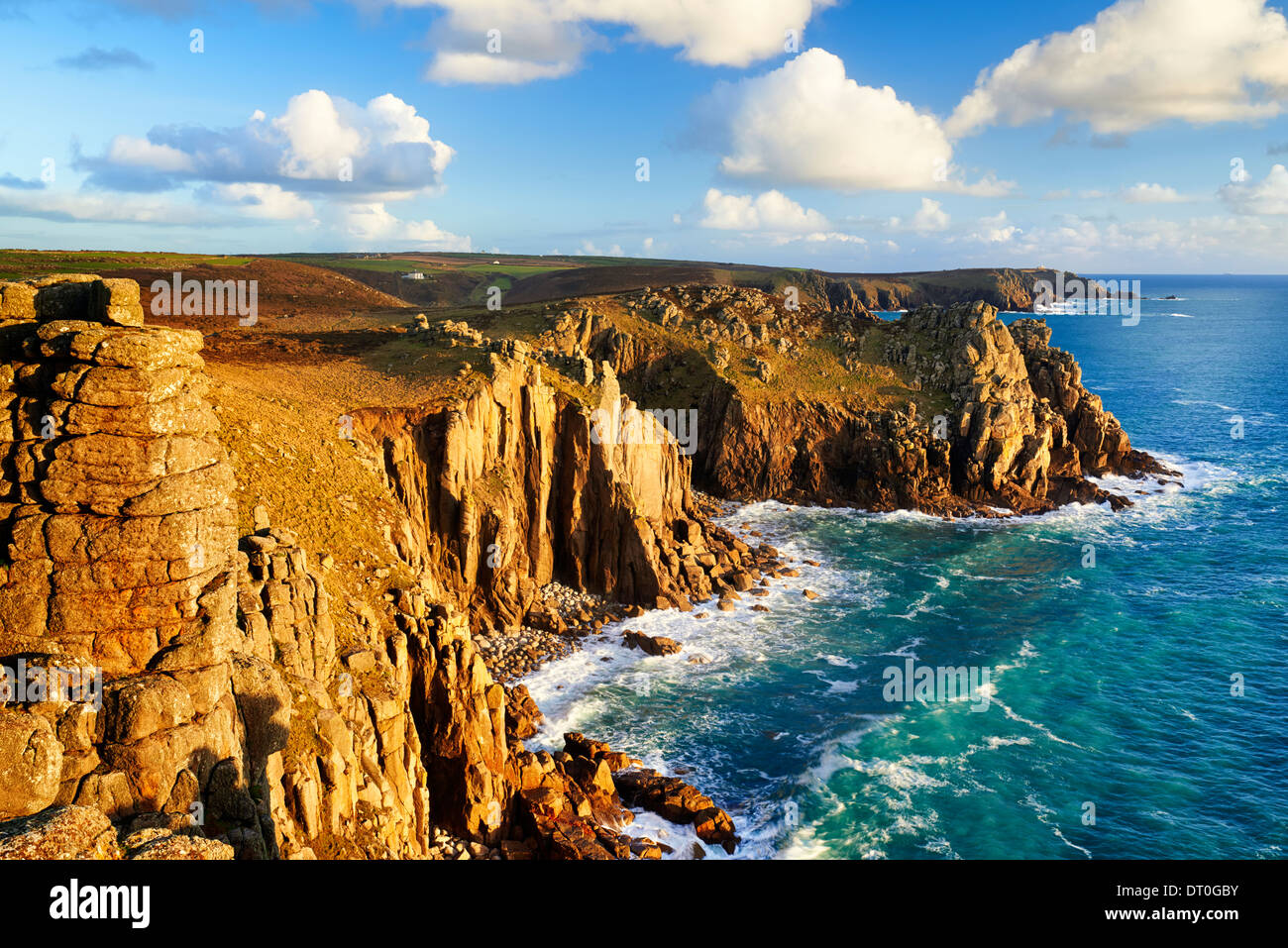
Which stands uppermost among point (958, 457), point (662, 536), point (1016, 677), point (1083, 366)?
point (1083, 366)

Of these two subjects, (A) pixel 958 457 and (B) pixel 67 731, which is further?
(A) pixel 958 457

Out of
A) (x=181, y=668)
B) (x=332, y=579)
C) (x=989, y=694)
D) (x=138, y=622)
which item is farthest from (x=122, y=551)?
(x=989, y=694)

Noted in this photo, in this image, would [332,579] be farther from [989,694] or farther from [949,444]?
[949,444]

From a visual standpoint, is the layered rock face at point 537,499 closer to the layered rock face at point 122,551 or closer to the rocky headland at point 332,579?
the rocky headland at point 332,579

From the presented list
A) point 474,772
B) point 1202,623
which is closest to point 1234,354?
point 1202,623

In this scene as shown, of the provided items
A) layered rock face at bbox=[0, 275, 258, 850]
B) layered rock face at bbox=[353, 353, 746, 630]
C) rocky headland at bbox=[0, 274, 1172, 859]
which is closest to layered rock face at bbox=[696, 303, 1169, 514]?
rocky headland at bbox=[0, 274, 1172, 859]
